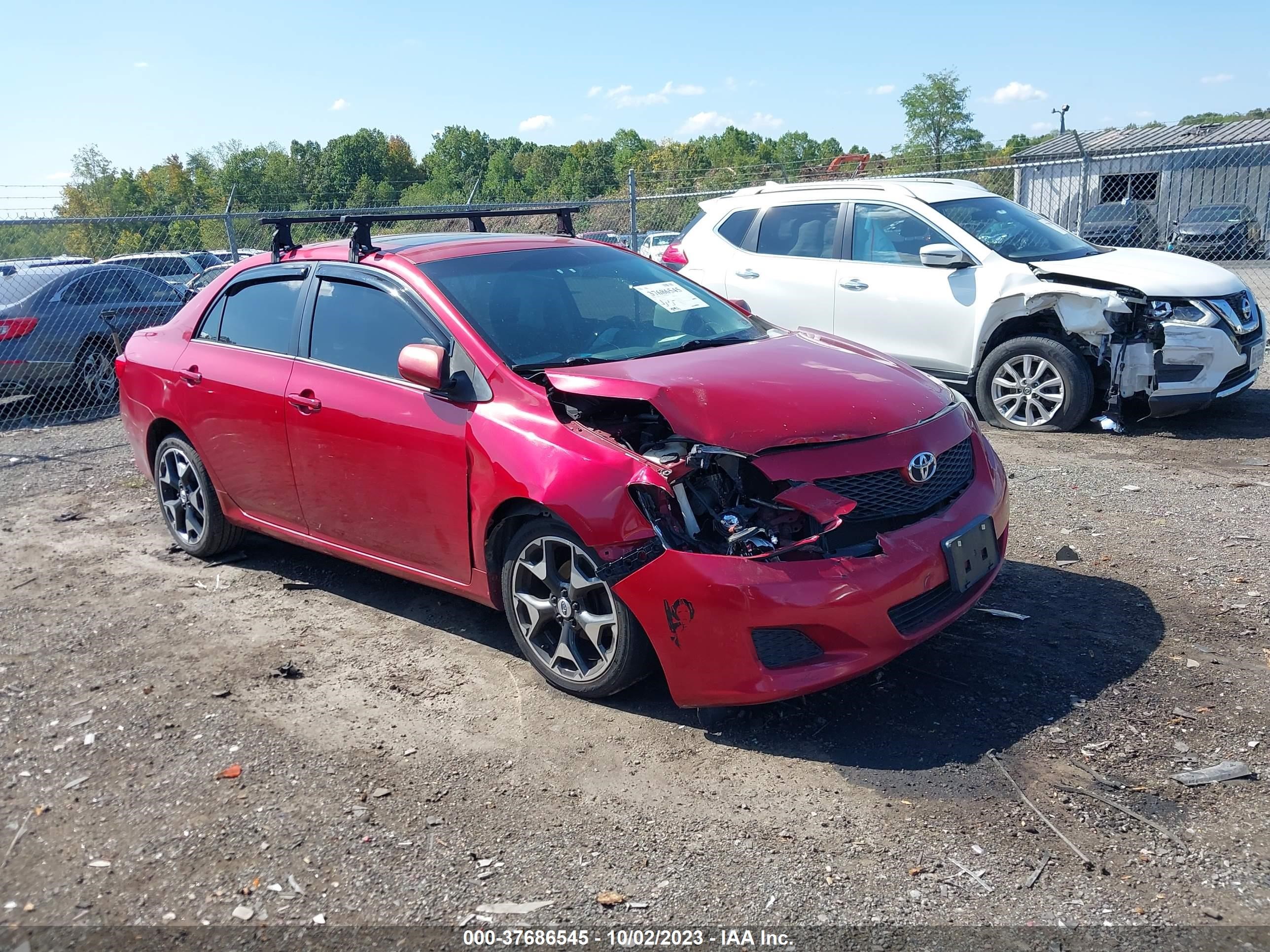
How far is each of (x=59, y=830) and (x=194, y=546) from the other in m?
2.74

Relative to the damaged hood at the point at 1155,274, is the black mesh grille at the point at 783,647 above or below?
below

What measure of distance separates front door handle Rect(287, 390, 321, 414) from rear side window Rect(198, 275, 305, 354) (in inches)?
12.2

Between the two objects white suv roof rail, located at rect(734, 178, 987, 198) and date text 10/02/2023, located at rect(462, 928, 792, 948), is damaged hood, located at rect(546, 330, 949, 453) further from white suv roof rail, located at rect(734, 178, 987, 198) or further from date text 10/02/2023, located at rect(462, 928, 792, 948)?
white suv roof rail, located at rect(734, 178, 987, 198)

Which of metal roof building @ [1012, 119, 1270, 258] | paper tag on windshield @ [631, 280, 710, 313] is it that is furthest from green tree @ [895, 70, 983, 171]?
paper tag on windshield @ [631, 280, 710, 313]

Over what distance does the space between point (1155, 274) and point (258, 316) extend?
6200mm

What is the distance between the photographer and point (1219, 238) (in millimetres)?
18438

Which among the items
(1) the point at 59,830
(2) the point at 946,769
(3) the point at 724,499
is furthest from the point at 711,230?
(1) the point at 59,830

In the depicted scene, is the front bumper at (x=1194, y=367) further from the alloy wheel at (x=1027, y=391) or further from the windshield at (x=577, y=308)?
the windshield at (x=577, y=308)

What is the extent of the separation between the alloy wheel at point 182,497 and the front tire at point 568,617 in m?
2.49

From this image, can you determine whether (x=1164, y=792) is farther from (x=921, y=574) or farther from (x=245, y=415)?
(x=245, y=415)

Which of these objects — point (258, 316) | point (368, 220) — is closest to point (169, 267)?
point (258, 316)

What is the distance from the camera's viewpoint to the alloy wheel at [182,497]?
563 centimetres

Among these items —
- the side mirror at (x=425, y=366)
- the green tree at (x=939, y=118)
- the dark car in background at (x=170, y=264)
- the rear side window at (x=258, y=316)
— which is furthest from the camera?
the green tree at (x=939, y=118)

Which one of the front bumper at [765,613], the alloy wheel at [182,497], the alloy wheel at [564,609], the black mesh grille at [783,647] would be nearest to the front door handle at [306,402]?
the alloy wheel at [182,497]
